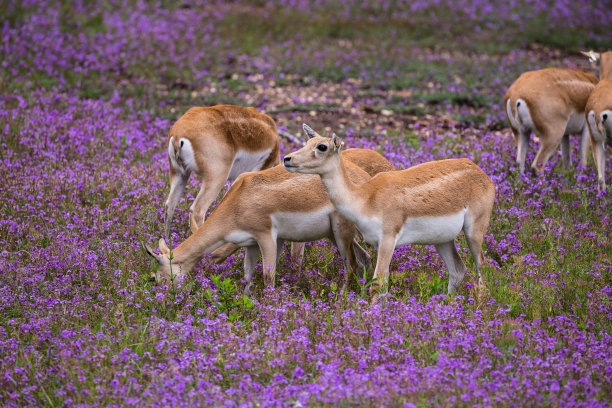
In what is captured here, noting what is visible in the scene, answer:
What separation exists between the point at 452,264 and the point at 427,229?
83 cm

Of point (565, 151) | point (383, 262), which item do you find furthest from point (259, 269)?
point (565, 151)

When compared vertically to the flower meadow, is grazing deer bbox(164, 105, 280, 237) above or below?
above

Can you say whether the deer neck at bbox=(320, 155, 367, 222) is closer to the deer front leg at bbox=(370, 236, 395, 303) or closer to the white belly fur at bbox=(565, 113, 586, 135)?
the deer front leg at bbox=(370, 236, 395, 303)

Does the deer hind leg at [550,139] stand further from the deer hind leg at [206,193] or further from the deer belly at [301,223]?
the deer hind leg at [206,193]

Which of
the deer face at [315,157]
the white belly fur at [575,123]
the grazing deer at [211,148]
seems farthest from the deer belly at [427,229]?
the white belly fur at [575,123]

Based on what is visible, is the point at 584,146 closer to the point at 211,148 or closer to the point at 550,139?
the point at 550,139

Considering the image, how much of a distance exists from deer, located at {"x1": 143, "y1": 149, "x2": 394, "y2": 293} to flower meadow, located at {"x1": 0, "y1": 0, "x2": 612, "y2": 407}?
32 cm

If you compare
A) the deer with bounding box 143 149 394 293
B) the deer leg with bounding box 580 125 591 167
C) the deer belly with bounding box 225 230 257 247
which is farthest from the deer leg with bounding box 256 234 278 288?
the deer leg with bounding box 580 125 591 167

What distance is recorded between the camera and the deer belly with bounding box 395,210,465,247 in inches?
287

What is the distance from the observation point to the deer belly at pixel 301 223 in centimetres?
760

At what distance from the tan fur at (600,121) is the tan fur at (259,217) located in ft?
14.2

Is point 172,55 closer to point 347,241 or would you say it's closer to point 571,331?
point 347,241

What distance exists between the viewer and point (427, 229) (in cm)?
732

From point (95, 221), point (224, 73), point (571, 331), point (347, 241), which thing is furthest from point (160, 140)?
point (571, 331)
